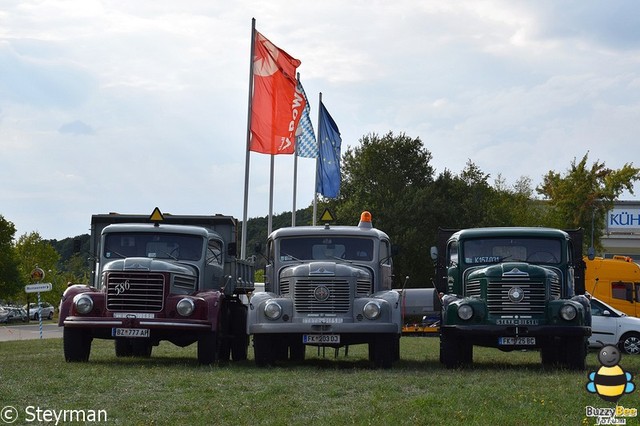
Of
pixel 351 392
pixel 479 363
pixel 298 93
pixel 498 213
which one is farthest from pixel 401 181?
pixel 351 392

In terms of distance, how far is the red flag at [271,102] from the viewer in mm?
29516

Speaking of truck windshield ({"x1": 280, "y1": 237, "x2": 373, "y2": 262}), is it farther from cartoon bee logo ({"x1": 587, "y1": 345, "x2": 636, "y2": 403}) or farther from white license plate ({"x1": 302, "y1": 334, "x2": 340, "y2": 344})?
cartoon bee logo ({"x1": 587, "y1": 345, "x2": 636, "y2": 403})

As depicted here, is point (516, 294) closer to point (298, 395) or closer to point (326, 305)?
point (326, 305)

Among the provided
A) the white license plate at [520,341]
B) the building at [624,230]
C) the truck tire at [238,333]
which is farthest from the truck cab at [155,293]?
the building at [624,230]

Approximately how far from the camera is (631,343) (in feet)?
98.3

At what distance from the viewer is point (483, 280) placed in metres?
18.9

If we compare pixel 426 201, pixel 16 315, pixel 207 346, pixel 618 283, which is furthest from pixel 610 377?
pixel 16 315

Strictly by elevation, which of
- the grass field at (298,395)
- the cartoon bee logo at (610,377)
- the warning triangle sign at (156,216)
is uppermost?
the warning triangle sign at (156,216)

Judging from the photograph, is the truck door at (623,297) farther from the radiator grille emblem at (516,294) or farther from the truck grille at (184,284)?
the truck grille at (184,284)

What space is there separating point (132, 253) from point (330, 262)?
3.83m

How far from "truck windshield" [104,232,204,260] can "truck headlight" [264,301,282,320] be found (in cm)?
250

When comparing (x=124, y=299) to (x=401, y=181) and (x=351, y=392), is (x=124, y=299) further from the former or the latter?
(x=401, y=181)

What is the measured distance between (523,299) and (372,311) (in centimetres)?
254

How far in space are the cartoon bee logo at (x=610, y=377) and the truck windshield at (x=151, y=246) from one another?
10874 millimetres
